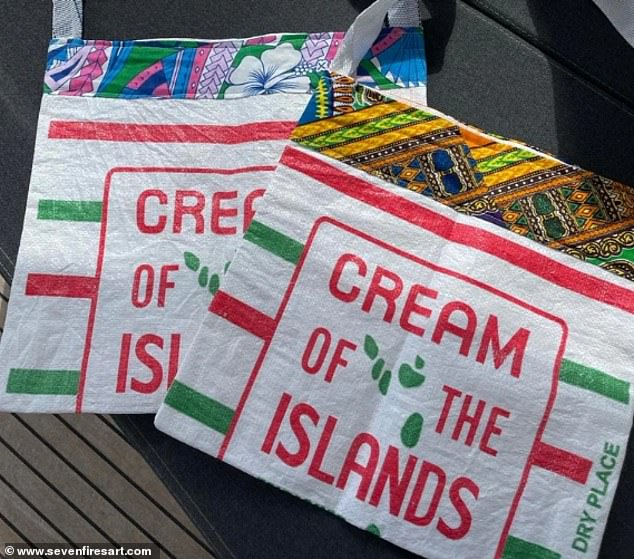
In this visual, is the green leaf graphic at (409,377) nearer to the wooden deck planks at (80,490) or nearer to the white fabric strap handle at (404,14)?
the white fabric strap handle at (404,14)

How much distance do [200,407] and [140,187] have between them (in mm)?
211

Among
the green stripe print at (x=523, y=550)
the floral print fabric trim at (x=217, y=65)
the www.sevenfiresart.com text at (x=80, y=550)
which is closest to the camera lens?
the green stripe print at (x=523, y=550)

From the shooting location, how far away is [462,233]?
2.00 feet

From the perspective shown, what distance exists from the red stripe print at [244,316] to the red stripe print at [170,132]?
0.16 meters

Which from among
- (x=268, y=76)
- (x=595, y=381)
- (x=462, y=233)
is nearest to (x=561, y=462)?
(x=595, y=381)

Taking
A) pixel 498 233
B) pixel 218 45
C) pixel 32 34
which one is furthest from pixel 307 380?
pixel 32 34

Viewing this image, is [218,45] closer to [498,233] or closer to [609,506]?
[498,233]

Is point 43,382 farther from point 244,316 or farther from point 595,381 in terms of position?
point 595,381

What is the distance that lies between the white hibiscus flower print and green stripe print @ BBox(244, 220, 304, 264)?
14cm

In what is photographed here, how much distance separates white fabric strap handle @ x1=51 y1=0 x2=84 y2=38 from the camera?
69cm

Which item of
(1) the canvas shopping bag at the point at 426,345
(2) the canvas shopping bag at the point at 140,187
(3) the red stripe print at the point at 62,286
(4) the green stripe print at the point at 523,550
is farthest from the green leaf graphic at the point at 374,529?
(3) the red stripe print at the point at 62,286

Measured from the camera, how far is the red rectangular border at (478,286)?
0.57 m

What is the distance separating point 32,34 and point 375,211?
1.30ft

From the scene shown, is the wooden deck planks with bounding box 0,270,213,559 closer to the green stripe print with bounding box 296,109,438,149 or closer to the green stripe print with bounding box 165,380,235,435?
the green stripe print with bounding box 165,380,235,435
